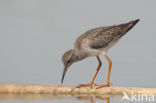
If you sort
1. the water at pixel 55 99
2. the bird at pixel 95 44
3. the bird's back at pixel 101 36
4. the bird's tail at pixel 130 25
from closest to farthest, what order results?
1. the water at pixel 55 99
2. the bird at pixel 95 44
3. the bird's back at pixel 101 36
4. the bird's tail at pixel 130 25

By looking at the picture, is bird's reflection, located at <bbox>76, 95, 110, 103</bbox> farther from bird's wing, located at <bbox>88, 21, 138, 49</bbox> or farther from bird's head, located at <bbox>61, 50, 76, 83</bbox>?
bird's wing, located at <bbox>88, 21, 138, 49</bbox>

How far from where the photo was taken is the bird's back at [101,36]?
457 inches

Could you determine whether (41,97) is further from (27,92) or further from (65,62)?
(65,62)

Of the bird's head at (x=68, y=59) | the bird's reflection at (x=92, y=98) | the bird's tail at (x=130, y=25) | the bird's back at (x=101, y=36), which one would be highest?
the bird's tail at (x=130, y=25)

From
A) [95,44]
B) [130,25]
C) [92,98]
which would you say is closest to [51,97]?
[92,98]

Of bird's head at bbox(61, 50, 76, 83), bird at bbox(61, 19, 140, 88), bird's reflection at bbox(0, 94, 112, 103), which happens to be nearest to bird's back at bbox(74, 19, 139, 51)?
bird at bbox(61, 19, 140, 88)

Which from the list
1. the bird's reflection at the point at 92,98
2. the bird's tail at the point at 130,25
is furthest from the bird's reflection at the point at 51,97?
the bird's tail at the point at 130,25

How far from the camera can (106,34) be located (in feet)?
39.6

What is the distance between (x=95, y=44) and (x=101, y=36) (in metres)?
0.50

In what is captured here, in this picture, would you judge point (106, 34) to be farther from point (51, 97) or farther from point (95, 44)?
point (51, 97)

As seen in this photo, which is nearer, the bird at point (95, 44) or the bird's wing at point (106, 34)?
the bird at point (95, 44)

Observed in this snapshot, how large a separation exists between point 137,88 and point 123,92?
0.49m

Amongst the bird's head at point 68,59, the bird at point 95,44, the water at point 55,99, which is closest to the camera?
the water at point 55,99

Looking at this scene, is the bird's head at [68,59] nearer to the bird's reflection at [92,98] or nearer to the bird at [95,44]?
Answer: the bird at [95,44]
